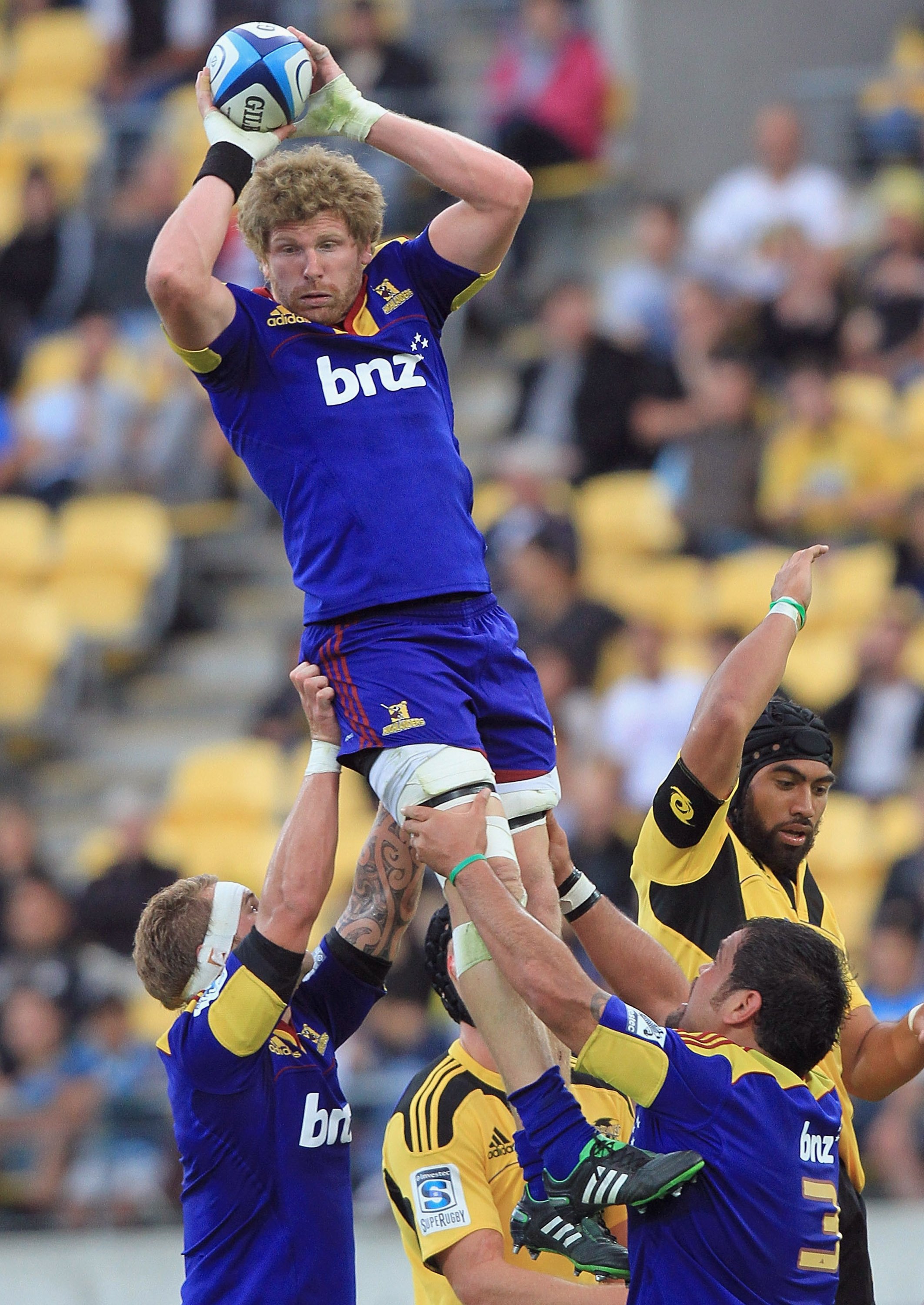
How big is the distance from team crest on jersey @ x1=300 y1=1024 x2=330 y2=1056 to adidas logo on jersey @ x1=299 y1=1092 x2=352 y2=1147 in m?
0.15

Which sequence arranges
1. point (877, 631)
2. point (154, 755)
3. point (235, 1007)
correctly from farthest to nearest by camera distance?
point (154, 755) < point (877, 631) < point (235, 1007)

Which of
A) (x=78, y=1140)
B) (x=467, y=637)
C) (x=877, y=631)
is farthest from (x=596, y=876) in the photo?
(x=467, y=637)

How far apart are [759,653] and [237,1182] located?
1803 millimetres

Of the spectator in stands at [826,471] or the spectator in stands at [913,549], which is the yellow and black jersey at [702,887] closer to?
the spectator in stands at [913,549]

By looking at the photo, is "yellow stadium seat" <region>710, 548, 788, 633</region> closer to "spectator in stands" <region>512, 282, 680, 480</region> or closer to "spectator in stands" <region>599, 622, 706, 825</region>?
"spectator in stands" <region>599, 622, 706, 825</region>

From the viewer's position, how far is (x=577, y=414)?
1241 centimetres

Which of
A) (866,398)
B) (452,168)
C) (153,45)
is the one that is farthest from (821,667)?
(153,45)

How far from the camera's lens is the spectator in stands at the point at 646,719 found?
10.4m

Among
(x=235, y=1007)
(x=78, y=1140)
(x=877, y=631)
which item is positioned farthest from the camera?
(x=877, y=631)

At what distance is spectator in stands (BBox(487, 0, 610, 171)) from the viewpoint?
13.5 meters

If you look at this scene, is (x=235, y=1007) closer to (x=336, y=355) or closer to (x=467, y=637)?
(x=467, y=637)

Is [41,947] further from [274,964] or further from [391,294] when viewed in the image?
[391,294]

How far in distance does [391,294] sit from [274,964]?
161cm

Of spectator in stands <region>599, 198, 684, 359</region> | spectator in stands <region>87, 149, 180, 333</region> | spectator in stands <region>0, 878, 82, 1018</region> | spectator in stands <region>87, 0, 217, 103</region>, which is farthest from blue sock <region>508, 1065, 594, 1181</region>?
spectator in stands <region>87, 0, 217, 103</region>
